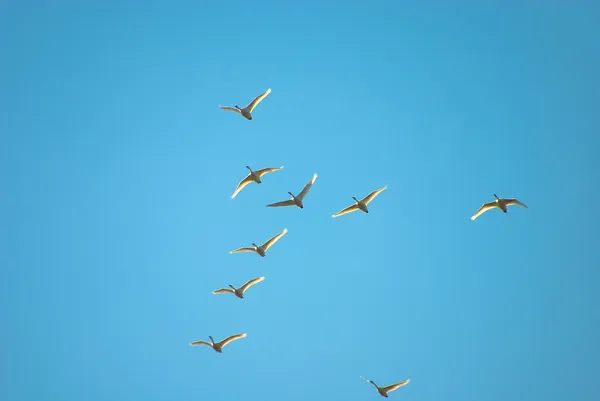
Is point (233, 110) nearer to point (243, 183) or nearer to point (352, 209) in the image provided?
point (243, 183)

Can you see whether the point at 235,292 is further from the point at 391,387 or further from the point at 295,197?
the point at 391,387

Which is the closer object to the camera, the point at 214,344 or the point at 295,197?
the point at 295,197

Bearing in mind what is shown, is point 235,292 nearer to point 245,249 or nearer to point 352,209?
point 245,249

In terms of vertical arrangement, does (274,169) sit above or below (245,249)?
above

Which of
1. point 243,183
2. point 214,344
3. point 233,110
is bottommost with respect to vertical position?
point 214,344

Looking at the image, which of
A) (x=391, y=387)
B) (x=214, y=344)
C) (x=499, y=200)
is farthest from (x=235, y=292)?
(x=499, y=200)

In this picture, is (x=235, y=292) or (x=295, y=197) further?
(x=235, y=292)

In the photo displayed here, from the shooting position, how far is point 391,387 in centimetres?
5472

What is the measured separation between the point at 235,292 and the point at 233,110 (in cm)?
1454

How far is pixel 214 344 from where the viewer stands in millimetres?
59562

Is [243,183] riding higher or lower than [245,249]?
higher

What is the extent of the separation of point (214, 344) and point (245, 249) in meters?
8.85

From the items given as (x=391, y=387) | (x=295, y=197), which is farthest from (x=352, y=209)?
(x=391, y=387)

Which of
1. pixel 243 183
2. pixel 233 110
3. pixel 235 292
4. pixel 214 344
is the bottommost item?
pixel 214 344
